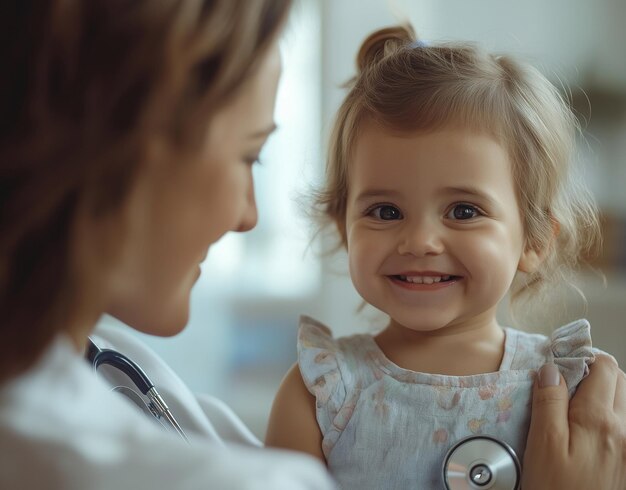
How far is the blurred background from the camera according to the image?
2953 millimetres

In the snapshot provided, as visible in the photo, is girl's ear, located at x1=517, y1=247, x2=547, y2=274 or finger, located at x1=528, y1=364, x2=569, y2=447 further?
girl's ear, located at x1=517, y1=247, x2=547, y2=274

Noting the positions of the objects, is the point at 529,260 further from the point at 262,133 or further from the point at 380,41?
the point at 262,133

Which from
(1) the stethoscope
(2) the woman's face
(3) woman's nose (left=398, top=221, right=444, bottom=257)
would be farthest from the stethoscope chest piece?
(2) the woman's face

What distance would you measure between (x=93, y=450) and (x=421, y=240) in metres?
0.67

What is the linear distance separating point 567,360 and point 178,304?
658 mm

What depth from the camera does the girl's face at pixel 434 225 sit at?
48.6 inches

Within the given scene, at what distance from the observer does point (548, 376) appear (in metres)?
1.25

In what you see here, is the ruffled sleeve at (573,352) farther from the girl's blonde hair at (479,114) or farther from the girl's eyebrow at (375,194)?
the girl's eyebrow at (375,194)

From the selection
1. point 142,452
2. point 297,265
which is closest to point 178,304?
point 142,452

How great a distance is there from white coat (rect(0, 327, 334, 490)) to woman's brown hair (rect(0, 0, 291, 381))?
0.03 meters

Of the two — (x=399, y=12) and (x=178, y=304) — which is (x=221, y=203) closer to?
(x=178, y=304)

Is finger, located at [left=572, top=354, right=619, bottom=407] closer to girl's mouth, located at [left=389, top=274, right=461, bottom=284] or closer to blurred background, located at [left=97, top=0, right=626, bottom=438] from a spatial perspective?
girl's mouth, located at [left=389, top=274, right=461, bottom=284]

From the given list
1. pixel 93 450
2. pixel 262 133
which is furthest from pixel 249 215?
pixel 93 450

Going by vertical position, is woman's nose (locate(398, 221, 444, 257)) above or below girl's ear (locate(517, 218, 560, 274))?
below
